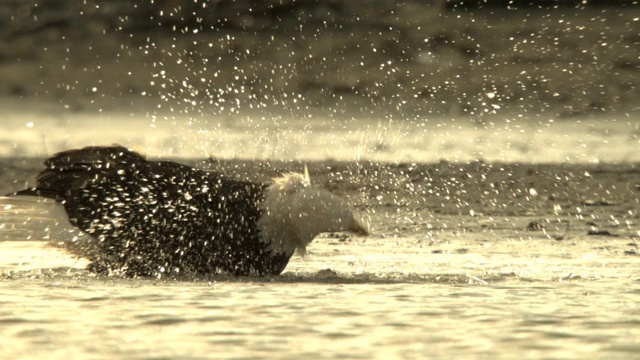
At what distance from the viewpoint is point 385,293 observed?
8.34 m

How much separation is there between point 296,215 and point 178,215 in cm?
69

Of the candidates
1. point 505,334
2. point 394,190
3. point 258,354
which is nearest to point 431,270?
point 505,334

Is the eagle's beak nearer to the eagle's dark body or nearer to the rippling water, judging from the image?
the rippling water

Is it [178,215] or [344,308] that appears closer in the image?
[344,308]

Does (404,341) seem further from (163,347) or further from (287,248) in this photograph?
(287,248)

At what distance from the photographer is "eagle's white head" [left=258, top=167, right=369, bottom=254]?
30.7 ft

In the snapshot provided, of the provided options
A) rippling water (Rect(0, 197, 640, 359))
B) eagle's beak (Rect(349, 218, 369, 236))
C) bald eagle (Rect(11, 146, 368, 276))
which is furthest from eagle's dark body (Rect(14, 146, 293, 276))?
eagle's beak (Rect(349, 218, 369, 236))

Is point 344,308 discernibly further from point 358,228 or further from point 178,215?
point 358,228

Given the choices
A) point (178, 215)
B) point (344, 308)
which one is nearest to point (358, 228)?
point (178, 215)

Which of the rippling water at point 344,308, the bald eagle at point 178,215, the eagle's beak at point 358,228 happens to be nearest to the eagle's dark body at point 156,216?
the bald eagle at point 178,215

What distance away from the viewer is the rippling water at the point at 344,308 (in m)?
6.73

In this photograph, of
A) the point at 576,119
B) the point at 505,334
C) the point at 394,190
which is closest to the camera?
the point at 505,334

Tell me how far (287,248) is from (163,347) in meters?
2.81

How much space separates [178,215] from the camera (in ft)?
30.5
